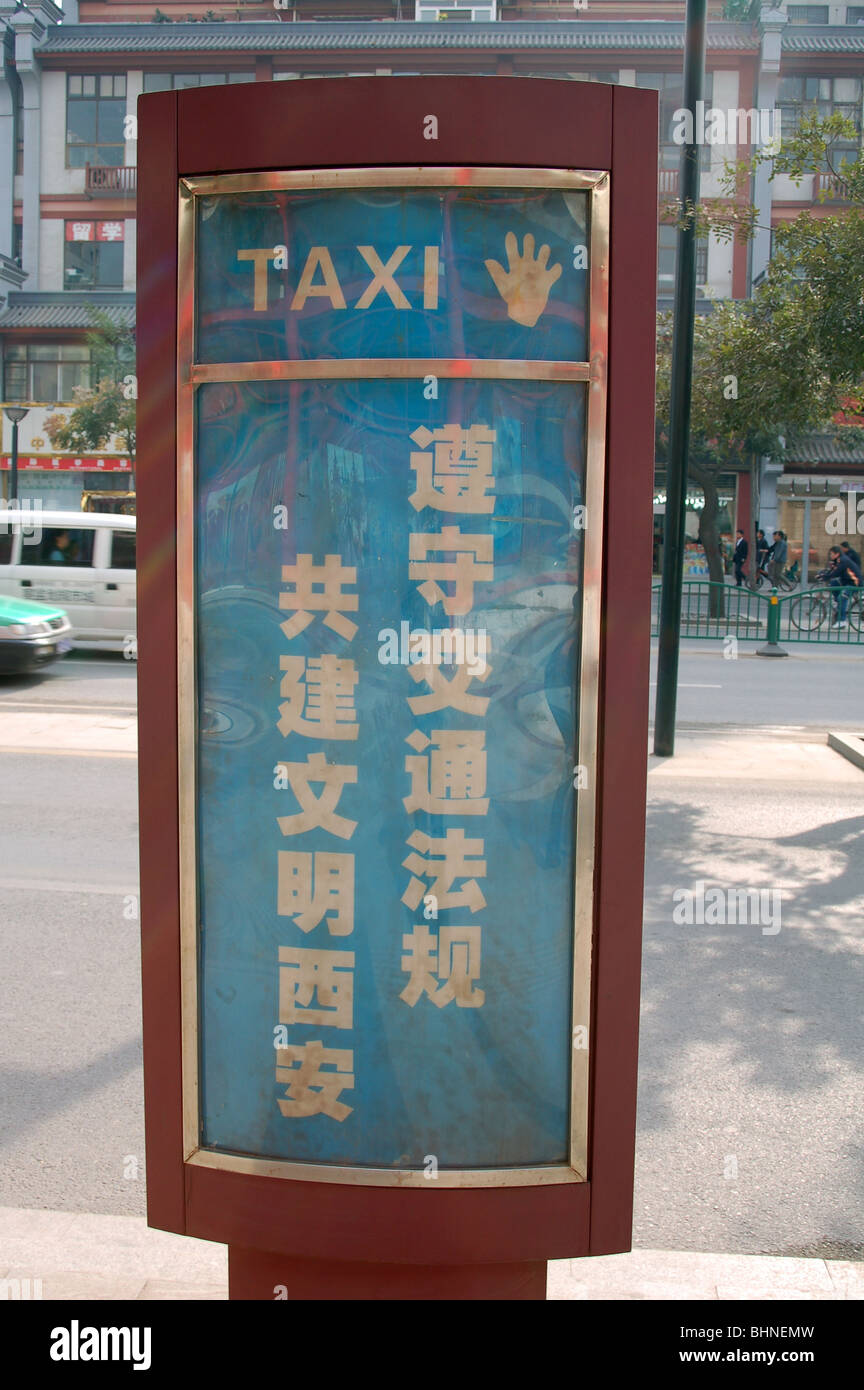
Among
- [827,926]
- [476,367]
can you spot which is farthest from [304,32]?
[476,367]

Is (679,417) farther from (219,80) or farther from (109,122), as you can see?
(109,122)

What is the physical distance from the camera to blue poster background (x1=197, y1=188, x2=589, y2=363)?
2195 mm

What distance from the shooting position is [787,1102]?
4.27 metres

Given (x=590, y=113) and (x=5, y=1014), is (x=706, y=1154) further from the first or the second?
(x=590, y=113)

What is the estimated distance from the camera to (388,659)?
7.47 ft

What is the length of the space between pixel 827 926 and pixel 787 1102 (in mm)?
2026

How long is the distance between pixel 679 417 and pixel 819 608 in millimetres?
11707

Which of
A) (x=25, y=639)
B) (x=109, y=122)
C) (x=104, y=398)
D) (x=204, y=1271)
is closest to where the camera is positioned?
(x=204, y=1271)

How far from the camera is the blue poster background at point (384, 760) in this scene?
2.25 m

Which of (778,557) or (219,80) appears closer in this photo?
(778,557)

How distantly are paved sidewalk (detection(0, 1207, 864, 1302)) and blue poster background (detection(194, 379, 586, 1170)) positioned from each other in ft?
3.21

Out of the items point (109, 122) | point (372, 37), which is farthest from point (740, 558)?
point (109, 122)

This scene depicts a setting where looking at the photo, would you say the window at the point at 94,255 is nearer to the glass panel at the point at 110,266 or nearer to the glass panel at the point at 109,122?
the glass panel at the point at 110,266
